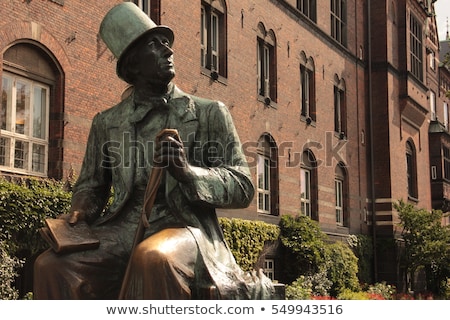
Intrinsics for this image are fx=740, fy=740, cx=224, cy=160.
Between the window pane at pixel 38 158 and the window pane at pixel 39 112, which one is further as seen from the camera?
the window pane at pixel 39 112

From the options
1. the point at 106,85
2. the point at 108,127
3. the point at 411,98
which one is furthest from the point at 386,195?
the point at 108,127

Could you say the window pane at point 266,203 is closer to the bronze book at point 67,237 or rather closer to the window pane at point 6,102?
the window pane at point 6,102

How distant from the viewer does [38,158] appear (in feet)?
44.2

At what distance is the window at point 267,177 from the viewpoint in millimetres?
22688

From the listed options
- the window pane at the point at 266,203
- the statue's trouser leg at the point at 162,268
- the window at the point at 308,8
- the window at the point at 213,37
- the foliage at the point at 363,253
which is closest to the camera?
the statue's trouser leg at the point at 162,268

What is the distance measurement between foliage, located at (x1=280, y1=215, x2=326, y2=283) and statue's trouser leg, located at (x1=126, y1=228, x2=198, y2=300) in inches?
744

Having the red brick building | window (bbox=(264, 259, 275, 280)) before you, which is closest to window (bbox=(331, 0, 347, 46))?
the red brick building

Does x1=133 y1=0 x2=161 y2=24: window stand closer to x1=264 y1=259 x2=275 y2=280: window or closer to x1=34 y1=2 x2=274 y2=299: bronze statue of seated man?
x1=264 y1=259 x2=275 y2=280: window

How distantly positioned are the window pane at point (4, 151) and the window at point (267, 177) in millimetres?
10819

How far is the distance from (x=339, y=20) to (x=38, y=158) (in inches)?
766

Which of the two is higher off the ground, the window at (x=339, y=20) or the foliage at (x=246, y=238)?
the window at (x=339, y=20)

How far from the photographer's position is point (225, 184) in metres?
4.16

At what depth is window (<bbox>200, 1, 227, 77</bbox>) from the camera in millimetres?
20016

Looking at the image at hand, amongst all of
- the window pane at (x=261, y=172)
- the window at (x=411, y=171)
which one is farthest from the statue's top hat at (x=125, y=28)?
the window at (x=411, y=171)
